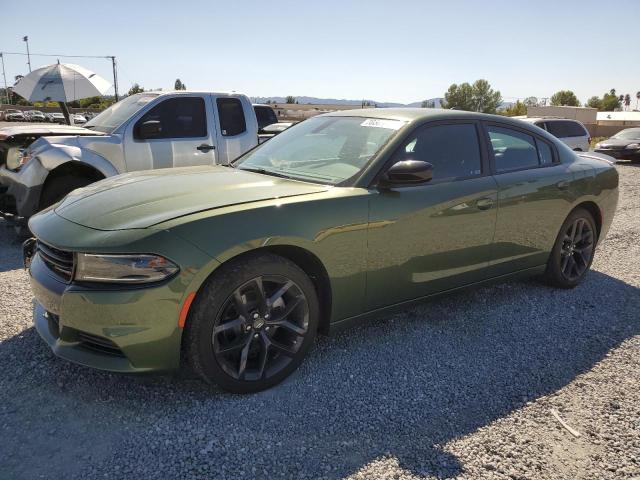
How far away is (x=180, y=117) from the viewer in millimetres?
6586

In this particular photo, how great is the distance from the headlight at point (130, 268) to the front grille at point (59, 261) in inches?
7.6

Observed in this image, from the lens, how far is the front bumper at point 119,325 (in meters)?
2.40

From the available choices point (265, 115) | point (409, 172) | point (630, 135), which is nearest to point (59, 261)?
point (409, 172)

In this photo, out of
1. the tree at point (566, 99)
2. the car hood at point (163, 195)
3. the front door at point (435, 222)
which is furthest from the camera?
the tree at point (566, 99)

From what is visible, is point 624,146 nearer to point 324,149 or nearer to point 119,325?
point 324,149

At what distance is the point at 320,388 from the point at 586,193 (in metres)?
3.18

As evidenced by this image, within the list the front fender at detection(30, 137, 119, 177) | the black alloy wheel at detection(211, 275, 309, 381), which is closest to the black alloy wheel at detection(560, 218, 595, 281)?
the black alloy wheel at detection(211, 275, 309, 381)

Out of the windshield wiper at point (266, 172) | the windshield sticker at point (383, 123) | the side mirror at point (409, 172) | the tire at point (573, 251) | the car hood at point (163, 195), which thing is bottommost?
the tire at point (573, 251)

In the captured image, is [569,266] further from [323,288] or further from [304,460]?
[304,460]

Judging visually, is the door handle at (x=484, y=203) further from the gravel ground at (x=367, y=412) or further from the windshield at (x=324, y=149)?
the gravel ground at (x=367, y=412)

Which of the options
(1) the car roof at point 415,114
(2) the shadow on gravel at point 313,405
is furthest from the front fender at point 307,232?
(1) the car roof at point 415,114

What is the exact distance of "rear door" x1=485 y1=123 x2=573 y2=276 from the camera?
12.7 feet

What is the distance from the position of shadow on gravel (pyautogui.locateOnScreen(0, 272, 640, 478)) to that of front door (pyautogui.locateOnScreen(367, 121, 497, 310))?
45cm

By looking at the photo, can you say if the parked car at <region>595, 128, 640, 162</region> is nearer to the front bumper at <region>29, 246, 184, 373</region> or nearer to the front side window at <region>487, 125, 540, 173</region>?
the front side window at <region>487, 125, 540, 173</region>
